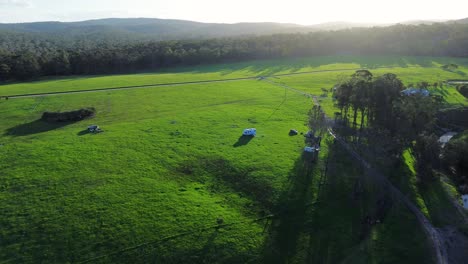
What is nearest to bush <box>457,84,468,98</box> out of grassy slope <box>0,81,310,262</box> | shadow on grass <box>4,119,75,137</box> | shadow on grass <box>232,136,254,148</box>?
grassy slope <box>0,81,310,262</box>

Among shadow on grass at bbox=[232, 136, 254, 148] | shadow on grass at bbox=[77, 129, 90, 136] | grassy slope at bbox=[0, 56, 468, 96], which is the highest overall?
grassy slope at bbox=[0, 56, 468, 96]

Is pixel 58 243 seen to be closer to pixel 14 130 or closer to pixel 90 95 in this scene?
pixel 14 130

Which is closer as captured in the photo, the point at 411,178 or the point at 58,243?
the point at 58,243

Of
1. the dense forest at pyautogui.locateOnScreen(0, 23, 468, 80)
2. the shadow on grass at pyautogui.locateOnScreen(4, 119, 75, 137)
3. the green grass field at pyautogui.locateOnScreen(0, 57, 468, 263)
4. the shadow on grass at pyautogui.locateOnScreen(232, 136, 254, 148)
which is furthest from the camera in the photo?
the dense forest at pyautogui.locateOnScreen(0, 23, 468, 80)

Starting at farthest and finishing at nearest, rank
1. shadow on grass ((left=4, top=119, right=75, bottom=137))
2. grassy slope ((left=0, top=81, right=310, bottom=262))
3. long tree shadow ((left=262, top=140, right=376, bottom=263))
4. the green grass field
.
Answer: shadow on grass ((left=4, top=119, right=75, bottom=137)), long tree shadow ((left=262, top=140, right=376, bottom=263)), grassy slope ((left=0, top=81, right=310, bottom=262)), the green grass field

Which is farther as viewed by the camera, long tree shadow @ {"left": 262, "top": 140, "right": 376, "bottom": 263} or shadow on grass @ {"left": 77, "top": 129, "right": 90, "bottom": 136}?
shadow on grass @ {"left": 77, "top": 129, "right": 90, "bottom": 136}

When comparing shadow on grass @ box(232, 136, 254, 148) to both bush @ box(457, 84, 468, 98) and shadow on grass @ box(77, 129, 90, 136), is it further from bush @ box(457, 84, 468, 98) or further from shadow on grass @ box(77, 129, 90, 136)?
bush @ box(457, 84, 468, 98)

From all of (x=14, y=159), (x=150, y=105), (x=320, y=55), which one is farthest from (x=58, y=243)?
(x=320, y=55)
